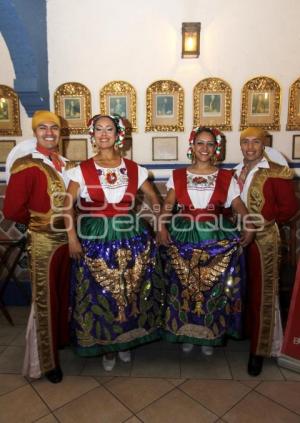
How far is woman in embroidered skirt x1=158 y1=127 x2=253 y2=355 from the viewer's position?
2.19m

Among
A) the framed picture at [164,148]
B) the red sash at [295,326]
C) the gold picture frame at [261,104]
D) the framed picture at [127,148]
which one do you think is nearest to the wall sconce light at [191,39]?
the gold picture frame at [261,104]

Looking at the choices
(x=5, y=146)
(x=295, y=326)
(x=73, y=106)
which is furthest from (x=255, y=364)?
(x=5, y=146)

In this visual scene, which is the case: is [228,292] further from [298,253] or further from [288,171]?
[298,253]

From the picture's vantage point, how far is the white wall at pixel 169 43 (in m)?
2.94

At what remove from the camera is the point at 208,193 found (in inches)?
87.9

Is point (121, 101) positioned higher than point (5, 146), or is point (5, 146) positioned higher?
point (121, 101)

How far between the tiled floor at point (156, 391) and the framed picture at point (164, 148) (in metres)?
1.72

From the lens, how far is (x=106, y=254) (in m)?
2.11

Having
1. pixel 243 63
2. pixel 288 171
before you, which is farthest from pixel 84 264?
pixel 243 63

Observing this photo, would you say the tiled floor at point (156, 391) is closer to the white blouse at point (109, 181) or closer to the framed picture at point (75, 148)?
the white blouse at point (109, 181)

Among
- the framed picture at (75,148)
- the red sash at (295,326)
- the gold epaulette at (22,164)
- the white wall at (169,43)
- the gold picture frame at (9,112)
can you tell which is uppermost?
the white wall at (169,43)

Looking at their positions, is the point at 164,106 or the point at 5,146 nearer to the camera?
the point at 164,106

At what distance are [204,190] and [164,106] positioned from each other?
1239 mm

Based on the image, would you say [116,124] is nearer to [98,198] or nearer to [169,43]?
[98,198]
